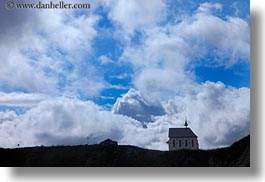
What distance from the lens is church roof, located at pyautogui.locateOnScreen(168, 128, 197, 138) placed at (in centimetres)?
1006

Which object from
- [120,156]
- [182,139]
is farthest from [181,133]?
[120,156]

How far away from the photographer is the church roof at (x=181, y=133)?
33.0ft

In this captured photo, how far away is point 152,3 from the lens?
1026 centimetres

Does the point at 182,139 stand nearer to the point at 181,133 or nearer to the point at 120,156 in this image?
the point at 181,133

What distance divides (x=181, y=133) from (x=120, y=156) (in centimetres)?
112

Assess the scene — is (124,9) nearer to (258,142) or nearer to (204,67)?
(204,67)

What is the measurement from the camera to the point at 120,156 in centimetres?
1026

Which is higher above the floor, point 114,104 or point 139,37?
point 139,37

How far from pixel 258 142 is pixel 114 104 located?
8.15 feet

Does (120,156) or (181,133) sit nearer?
(181,133)

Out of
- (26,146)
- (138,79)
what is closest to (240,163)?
(138,79)

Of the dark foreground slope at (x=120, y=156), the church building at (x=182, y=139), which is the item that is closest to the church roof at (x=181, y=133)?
the church building at (x=182, y=139)

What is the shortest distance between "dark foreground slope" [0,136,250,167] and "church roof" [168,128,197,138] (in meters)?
0.28

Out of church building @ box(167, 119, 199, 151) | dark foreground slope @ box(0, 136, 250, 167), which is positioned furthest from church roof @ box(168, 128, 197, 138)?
dark foreground slope @ box(0, 136, 250, 167)
